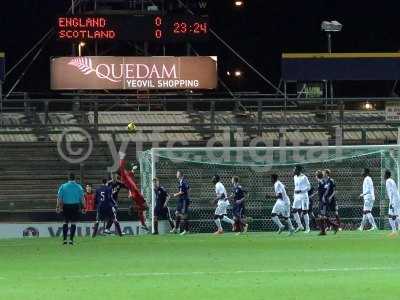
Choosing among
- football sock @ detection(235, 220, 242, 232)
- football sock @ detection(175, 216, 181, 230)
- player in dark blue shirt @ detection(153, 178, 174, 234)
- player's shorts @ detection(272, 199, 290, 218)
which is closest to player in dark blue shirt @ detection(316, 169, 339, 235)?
player's shorts @ detection(272, 199, 290, 218)

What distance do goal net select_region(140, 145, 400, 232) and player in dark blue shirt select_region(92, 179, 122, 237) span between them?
3621 millimetres

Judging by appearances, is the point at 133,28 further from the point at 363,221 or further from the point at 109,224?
the point at 363,221

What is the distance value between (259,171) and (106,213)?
7.55 m

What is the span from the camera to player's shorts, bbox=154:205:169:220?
30422 millimetres

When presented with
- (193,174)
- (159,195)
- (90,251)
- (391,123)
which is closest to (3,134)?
(193,174)

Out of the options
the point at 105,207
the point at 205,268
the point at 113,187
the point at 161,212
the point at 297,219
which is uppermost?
the point at 113,187

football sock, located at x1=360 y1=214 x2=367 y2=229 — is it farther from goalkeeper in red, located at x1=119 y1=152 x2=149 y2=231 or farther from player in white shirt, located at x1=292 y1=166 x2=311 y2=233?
goalkeeper in red, located at x1=119 y1=152 x2=149 y2=231

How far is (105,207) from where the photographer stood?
95.0 ft

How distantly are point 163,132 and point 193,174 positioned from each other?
4.22 meters

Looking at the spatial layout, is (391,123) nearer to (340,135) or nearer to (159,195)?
(340,135)

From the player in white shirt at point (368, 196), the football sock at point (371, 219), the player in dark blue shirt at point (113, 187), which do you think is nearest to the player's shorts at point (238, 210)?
the player in dark blue shirt at point (113, 187)

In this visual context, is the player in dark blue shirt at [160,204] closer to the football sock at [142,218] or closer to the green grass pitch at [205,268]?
the football sock at [142,218]

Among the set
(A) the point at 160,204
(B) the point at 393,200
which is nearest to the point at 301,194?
(B) the point at 393,200

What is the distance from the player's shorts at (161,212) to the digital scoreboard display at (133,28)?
8166 mm
